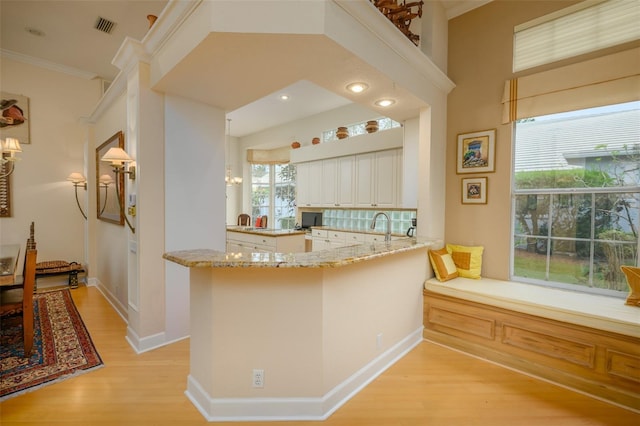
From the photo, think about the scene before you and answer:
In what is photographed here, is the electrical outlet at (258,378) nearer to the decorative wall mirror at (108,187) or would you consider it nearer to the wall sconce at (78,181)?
the decorative wall mirror at (108,187)

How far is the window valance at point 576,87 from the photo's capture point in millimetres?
2332

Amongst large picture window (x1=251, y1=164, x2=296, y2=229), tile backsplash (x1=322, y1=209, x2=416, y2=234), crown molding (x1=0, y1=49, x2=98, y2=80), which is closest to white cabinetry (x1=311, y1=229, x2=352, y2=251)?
tile backsplash (x1=322, y1=209, x2=416, y2=234)

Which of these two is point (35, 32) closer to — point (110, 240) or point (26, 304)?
point (110, 240)

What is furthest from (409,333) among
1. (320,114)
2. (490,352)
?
(320,114)

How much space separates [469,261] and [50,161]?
6.32 metres

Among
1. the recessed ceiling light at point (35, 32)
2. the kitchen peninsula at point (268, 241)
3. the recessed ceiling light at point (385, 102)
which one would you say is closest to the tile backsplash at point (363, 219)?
the kitchen peninsula at point (268, 241)

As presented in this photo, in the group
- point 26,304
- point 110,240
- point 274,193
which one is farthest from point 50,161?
point 274,193

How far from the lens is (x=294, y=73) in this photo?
7.19ft

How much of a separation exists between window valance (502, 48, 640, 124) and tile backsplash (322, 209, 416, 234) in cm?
216

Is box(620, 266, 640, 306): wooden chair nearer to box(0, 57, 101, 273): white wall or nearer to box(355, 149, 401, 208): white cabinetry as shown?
box(355, 149, 401, 208): white cabinetry

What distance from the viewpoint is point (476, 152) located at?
3.12 m

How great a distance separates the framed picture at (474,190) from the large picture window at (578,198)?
286 millimetres

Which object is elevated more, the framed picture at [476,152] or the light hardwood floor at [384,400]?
the framed picture at [476,152]

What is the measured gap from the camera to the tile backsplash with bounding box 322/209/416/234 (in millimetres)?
4852
